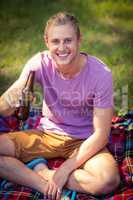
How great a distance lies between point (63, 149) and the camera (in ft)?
8.59

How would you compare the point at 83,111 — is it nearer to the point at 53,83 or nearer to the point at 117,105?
the point at 53,83

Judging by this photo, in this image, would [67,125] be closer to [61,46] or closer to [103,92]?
[103,92]

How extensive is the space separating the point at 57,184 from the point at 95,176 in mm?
200

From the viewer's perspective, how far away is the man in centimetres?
243

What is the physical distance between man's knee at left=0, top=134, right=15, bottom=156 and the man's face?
0.53 meters

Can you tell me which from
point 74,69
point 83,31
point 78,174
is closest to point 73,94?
point 74,69

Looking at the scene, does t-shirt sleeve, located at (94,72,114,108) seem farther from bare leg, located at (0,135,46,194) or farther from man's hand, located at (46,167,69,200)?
bare leg, located at (0,135,46,194)

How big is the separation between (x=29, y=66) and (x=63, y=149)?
0.50m

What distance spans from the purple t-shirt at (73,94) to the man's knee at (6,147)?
0.78 ft

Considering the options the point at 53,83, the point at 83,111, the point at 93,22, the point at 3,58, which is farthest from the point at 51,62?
the point at 93,22

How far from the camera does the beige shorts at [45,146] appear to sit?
2611 millimetres

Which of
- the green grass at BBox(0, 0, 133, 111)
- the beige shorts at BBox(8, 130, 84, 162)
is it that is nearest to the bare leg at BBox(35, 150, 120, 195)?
the beige shorts at BBox(8, 130, 84, 162)

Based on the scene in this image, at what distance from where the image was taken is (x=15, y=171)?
8.17 ft

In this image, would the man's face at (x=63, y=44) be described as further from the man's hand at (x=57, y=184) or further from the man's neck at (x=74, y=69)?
the man's hand at (x=57, y=184)
